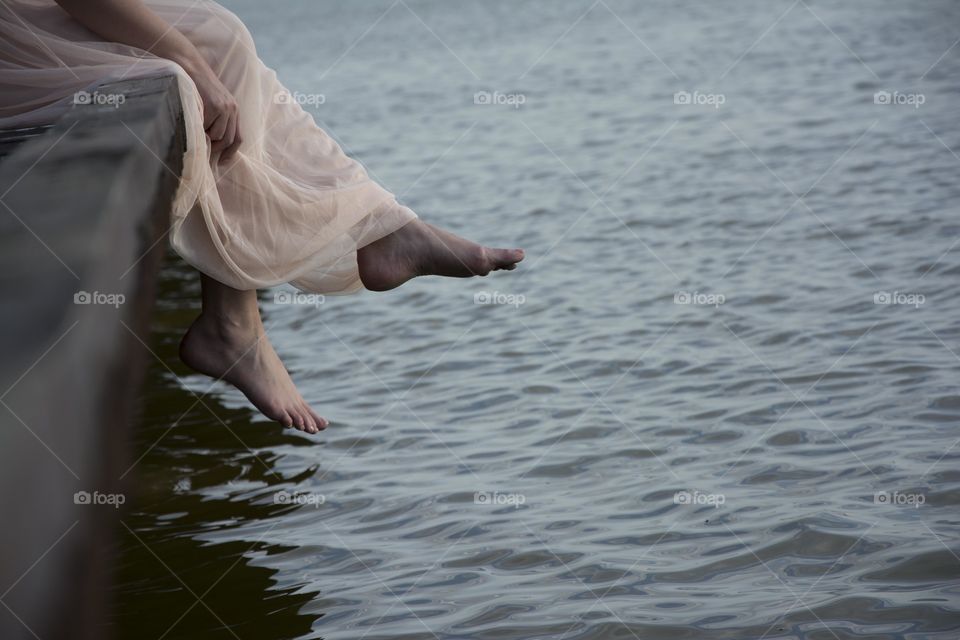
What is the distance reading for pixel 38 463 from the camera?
3.80 ft

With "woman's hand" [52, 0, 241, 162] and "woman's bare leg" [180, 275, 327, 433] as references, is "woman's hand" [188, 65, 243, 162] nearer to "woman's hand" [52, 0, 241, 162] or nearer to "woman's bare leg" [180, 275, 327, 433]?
"woman's hand" [52, 0, 241, 162]

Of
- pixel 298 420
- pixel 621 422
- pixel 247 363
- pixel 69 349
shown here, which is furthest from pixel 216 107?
pixel 621 422

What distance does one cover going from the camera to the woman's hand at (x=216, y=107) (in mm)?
2387

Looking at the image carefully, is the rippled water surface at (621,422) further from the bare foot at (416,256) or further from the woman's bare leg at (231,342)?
the bare foot at (416,256)

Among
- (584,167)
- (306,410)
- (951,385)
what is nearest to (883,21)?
(584,167)

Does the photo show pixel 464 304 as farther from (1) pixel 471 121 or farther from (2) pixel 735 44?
(2) pixel 735 44

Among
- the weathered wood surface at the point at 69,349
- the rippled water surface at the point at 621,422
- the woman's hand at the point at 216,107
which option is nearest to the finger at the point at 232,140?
the woman's hand at the point at 216,107

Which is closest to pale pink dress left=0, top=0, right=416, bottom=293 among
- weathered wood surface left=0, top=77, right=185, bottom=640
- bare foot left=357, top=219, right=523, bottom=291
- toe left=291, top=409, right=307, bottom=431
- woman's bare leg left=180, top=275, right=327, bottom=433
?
bare foot left=357, top=219, right=523, bottom=291

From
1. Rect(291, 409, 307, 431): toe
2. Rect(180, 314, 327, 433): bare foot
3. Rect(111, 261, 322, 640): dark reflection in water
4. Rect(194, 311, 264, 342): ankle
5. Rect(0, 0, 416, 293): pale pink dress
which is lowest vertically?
Rect(111, 261, 322, 640): dark reflection in water

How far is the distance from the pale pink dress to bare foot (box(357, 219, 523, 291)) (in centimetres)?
2

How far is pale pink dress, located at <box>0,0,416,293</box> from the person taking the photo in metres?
2.33

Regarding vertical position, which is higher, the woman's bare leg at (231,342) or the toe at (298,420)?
the woman's bare leg at (231,342)

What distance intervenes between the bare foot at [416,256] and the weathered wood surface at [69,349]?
884 millimetres

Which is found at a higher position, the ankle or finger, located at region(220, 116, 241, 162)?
finger, located at region(220, 116, 241, 162)
